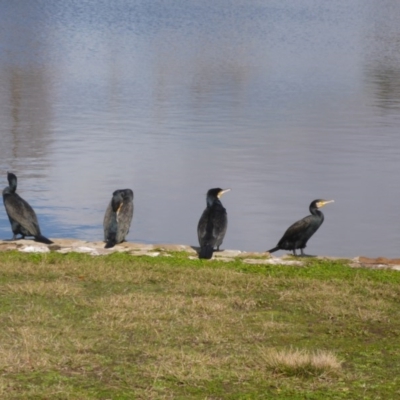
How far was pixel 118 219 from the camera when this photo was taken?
11391 millimetres

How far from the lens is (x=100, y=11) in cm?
5912

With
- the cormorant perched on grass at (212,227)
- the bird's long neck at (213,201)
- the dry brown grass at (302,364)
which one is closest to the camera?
the dry brown grass at (302,364)

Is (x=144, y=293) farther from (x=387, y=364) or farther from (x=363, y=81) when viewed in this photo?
(x=363, y=81)

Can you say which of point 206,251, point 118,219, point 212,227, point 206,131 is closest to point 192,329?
point 206,251

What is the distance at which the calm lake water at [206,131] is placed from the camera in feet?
48.5

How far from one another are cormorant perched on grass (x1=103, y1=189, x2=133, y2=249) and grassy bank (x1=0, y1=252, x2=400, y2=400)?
141 centimetres

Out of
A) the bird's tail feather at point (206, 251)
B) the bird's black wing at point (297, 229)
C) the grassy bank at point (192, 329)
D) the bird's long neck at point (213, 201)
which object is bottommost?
the grassy bank at point (192, 329)

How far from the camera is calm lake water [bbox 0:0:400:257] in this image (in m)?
14.8

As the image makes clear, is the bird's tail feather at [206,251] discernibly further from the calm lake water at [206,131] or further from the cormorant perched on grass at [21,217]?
the calm lake water at [206,131]

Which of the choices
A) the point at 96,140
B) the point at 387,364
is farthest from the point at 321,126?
the point at 387,364

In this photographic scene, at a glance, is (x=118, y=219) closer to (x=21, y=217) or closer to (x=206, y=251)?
(x=21, y=217)

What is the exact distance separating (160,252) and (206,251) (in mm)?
459

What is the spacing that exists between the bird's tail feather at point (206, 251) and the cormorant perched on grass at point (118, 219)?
1.10 meters

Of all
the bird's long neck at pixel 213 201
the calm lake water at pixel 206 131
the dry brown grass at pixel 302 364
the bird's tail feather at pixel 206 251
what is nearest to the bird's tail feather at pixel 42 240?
the bird's tail feather at pixel 206 251
